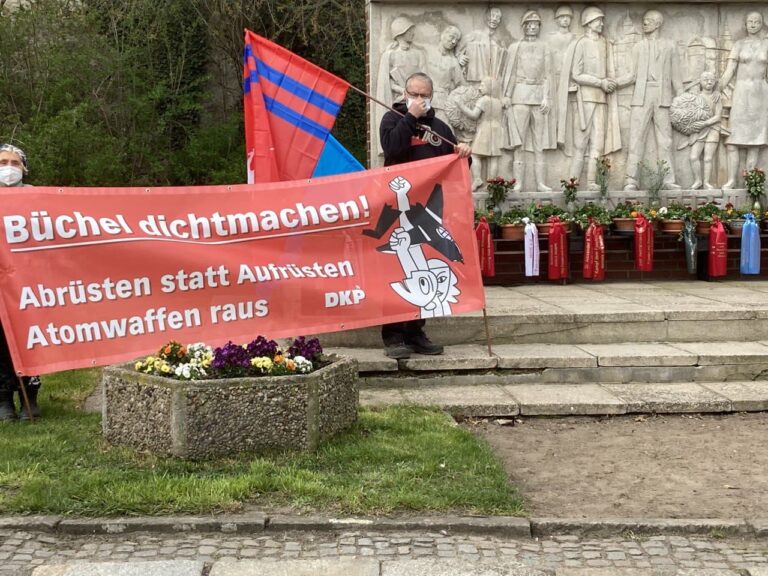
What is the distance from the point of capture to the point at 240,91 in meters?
21.4

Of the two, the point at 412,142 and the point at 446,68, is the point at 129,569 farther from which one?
the point at 446,68

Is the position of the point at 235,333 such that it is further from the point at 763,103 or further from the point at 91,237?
the point at 763,103

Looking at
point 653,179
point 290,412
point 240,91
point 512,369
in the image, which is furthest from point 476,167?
point 240,91

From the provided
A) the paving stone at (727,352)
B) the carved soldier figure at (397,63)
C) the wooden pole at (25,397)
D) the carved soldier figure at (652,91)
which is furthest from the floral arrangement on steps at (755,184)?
the wooden pole at (25,397)

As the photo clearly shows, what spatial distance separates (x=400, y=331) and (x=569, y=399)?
4.87ft

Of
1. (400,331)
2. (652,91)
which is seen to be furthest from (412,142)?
(652,91)

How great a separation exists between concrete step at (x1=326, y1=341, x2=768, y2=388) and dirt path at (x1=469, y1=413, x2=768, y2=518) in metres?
0.75

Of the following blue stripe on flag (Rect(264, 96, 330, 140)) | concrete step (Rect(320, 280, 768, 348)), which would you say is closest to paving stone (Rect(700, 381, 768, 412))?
concrete step (Rect(320, 280, 768, 348))

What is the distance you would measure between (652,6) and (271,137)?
6336mm

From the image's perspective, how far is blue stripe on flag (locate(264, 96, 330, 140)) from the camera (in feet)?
24.8

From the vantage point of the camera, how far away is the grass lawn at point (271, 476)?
14.5 feet

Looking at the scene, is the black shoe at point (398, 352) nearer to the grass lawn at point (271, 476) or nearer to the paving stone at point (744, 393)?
the grass lawn at point (271, 476)

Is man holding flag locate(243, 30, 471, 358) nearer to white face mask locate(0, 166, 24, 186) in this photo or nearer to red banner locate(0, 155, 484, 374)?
red banner locate(0, 155, 484, 374)

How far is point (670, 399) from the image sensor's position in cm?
654
